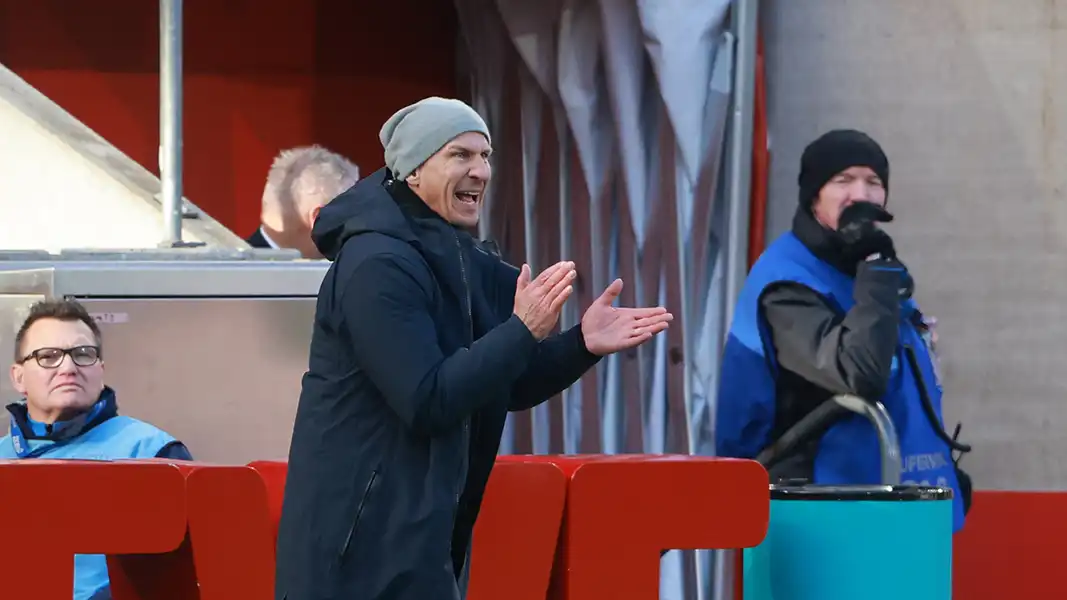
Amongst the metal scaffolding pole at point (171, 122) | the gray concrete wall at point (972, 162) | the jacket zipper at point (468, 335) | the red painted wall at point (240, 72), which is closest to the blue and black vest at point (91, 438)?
the metal scaffolding pole at point (171, 122)

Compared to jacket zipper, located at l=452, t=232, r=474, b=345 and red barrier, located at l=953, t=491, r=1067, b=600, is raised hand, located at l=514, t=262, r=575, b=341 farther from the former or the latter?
red barrier, located at l=953, t=491, r=1067, b=600

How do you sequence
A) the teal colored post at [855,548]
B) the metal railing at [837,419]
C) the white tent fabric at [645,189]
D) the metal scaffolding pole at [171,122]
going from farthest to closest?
1. the white tent fabric at [645,189]
2. the metal scaffolding pole at [171,122]
3. the metal railing at [837,419]
4. the teal colored post at [855,548]

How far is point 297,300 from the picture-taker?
13.6 feet

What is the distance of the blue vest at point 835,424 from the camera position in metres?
3.58

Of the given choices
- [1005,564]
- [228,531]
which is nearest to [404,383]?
[228,531]

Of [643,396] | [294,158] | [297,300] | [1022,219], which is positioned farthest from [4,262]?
[1022,219]

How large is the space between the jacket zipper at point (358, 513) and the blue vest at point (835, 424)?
4.66 feet

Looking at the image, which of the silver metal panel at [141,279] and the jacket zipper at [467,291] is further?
the silver metal panel at [141,279]

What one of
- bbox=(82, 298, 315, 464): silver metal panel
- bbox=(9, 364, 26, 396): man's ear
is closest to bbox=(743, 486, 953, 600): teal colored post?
bbox=(82, 298, 315, 464): silver metal panel

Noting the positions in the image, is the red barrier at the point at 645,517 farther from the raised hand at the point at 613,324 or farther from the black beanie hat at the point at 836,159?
the black beanie hat at the point at 836,159

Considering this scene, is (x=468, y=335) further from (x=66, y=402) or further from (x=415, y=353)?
(x=66, y=402)

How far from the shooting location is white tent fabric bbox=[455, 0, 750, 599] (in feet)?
15.5

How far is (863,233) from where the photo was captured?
367 centimetres

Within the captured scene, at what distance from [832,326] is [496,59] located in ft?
8.09
